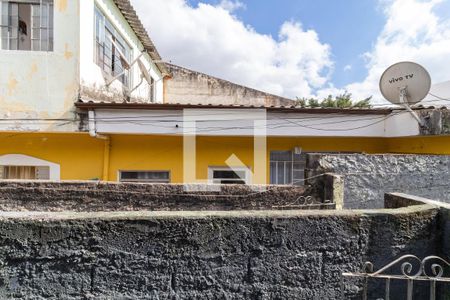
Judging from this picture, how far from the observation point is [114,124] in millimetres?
6934

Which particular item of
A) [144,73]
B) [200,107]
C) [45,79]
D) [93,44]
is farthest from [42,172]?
[144,73]

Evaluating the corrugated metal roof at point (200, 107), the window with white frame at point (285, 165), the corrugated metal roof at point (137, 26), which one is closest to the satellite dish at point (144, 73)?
the corrugated metal roof at point (137, 26)

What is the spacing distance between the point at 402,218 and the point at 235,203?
278 centimetres

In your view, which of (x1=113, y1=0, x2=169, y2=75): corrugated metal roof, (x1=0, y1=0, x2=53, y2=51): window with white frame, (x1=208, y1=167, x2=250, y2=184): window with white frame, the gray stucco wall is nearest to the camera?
the gray stucco wall

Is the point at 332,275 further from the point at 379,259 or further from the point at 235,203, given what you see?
the point at 235,203

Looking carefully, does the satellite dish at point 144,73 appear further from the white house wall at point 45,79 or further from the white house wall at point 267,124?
the white house wall at point 267,124

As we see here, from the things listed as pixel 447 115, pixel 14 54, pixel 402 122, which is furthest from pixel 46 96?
pixel 447 115

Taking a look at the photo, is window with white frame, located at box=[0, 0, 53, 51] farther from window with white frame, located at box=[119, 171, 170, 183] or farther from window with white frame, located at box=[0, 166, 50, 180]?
window with white frame, located at box=[119, 171, 170, 183]

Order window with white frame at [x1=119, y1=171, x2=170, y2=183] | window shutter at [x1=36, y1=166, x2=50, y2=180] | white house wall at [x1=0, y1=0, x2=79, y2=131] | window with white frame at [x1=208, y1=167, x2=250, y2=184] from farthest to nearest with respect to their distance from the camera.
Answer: window with white frame at [x1=208, y1=167, x2=250, y2=184] → window with white frame at [x1=119, y1=171, x2=170, y2=183] → window shutter at [x1=36, y1=166, x2=50, y2=180] → white house wall at [x1=0, y1=0, x2=79, y2=131]

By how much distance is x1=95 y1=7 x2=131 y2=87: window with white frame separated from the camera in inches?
309

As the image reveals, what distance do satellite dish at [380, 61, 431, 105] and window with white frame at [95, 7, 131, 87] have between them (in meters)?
7.33

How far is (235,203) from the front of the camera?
14.6 ft

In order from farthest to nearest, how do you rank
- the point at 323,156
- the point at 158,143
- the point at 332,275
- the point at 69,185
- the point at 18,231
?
the point at 158,143
the point at 323,156
the point at 69,185
the point at 332,275
the point at 18,231

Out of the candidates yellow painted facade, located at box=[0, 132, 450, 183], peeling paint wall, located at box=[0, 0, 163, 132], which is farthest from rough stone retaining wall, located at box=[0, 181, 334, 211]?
yellow painted facade, located at box=[0, 132, 450, 183]
